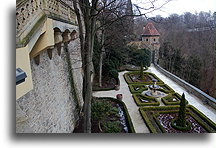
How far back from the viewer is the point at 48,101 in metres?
3.87

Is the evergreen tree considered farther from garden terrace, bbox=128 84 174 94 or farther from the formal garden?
garden terrace, bbox=128 84 174 94

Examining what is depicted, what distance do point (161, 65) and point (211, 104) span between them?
29.1ft

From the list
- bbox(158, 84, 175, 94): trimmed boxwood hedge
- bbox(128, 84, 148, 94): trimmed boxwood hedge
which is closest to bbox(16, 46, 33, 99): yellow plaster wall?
bbox(128, 84, 148, 94): trimmed boxwood hedge

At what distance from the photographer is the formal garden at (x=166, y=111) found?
5.62 m

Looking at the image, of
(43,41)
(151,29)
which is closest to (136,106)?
(151,29)

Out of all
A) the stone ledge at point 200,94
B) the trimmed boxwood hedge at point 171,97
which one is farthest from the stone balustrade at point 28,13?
the trimmed boxwood hedge at point 171,97

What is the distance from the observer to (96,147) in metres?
2.98

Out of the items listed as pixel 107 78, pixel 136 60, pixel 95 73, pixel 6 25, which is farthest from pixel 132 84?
pixel 6 25

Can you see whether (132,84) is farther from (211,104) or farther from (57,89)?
(57,89)

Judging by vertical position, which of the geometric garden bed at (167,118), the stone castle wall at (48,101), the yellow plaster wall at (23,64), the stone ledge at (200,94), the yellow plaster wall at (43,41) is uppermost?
the yellow plaster wall at (43,41)

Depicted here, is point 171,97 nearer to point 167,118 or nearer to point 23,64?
point 167,118

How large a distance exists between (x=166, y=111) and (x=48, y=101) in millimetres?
4750

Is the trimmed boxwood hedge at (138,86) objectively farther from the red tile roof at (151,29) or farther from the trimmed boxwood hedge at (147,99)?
the red tile roof at (151,29)

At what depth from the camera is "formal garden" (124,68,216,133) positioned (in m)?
5.62
